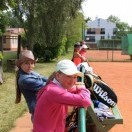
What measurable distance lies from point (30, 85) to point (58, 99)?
137 cm

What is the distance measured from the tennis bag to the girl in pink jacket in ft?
5.75

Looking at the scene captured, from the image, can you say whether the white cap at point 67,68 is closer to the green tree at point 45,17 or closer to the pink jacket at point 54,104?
the pink jacket at point 54,104

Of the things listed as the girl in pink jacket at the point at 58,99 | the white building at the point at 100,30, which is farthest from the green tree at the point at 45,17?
the white building at the point at 100,30

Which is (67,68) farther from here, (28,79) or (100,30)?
(100,30)

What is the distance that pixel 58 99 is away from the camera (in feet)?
11.7

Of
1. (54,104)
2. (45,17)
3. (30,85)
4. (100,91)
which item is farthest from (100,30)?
(54,104)

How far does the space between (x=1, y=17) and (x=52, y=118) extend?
12.5m

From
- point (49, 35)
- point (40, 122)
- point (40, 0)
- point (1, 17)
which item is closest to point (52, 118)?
point (40, 122)

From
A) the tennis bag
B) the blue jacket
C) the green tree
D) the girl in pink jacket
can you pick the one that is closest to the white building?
the green tree

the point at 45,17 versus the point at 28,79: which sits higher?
the point at 45,17

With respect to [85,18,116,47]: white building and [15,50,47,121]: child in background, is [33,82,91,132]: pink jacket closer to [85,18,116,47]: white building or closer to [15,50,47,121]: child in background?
[15,50,47,121]: child in background

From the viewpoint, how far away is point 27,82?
16.0ft

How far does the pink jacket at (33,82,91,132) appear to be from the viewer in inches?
140

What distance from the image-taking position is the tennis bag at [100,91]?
547 centimetres
